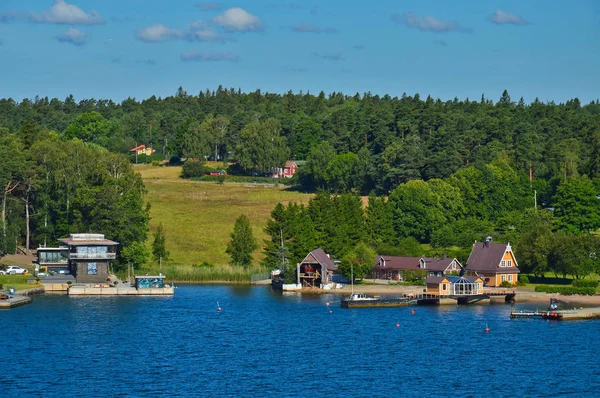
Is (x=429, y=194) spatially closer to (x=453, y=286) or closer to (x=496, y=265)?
(x=496, y=265)

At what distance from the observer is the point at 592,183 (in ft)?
535

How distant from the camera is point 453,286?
120375 mm

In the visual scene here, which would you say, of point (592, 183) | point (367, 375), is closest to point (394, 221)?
point (592, 183)

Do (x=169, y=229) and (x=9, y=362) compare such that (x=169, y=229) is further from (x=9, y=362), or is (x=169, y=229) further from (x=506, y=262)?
(x=9, y=362)

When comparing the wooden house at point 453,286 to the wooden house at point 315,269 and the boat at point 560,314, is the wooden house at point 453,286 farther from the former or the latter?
the wooden house at point 315,269

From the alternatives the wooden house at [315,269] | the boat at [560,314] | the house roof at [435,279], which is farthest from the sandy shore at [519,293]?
the boat at [560,314]

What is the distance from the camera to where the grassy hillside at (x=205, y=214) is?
15288cm

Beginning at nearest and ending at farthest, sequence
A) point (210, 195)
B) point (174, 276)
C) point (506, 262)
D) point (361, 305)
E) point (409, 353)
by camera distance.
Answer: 1. point (409, 353)
2. point (361, 305)
3. point (506, 262)
4. point (174, 276)
5. point (210, 195)

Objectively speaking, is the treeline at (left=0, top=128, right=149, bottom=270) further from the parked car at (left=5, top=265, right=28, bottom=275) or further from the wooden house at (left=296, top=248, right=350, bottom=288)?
the wooden house at (left=296, top=248, right=350, bottom=288)

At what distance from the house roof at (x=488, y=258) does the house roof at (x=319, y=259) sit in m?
17.9

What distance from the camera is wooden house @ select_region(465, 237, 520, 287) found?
12750 cm

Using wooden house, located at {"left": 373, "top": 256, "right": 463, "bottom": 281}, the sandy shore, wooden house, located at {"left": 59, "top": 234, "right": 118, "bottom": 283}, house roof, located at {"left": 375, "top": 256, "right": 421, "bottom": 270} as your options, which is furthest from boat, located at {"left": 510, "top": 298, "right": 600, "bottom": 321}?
wooden house, located at {"left": 59, "top": 234, "right": 118, "bottom": 283}

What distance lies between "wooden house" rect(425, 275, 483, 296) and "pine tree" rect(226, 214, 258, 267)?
3124 centimetres

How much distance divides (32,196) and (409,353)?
8609cm
